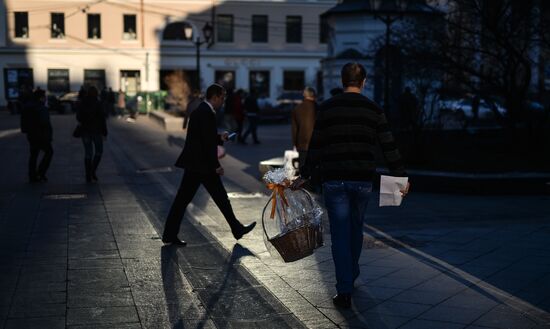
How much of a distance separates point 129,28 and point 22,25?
7.29 meters

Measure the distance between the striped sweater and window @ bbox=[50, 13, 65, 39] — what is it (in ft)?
173

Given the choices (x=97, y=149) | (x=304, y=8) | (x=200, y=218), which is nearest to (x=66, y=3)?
(x=304, y=8)

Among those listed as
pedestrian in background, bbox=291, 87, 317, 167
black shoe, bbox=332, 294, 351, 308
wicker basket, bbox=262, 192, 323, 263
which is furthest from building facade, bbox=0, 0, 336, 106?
black shoe, bbox=332, 294, 351, 308

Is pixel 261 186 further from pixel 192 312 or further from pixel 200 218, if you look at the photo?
pixel 192 312

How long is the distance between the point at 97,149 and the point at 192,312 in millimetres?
8848

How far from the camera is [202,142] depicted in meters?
8.41

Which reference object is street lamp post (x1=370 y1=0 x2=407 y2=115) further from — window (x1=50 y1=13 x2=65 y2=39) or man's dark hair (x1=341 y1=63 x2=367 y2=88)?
window (x1=50 y1=13 x2=65 y2=39)

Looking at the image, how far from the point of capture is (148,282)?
22.4 ft

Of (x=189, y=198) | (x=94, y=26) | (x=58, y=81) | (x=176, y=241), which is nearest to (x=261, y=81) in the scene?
(x=94, y=26)

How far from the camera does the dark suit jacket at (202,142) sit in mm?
8406

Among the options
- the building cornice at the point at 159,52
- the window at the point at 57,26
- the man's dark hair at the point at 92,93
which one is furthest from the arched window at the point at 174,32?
the man's dark hair at the point at 92,93

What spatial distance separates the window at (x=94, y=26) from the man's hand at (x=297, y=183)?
171 ft

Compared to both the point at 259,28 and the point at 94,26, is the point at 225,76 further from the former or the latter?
the point at 94,26

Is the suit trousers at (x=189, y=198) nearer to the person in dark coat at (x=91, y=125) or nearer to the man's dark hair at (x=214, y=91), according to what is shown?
the man's dark hair at (x=214, y=91)
